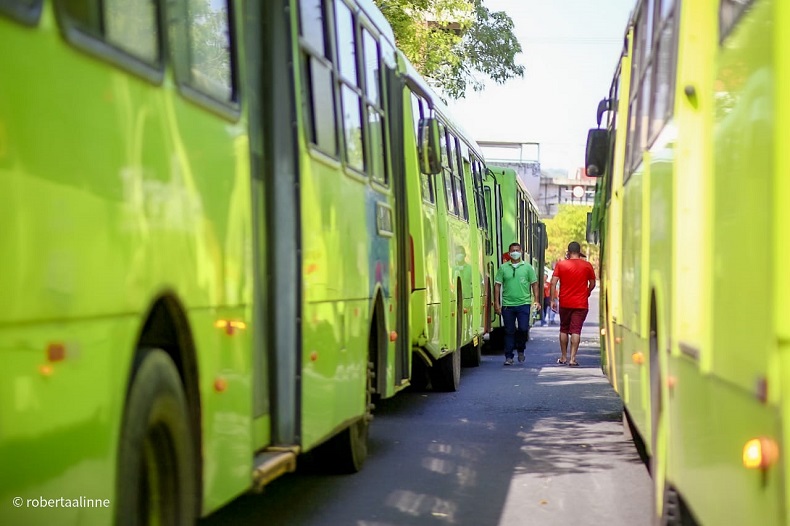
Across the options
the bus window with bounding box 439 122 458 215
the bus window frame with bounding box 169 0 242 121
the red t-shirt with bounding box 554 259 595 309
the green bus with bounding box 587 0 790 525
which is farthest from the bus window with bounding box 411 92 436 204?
the bus window frame with bounding box 169 0 242 121

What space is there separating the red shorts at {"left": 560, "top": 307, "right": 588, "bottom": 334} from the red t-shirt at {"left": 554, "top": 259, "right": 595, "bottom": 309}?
73mm

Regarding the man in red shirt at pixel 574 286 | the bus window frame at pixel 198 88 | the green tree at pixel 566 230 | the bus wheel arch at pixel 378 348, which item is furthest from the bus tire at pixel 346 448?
the green tree at pixel 566 230

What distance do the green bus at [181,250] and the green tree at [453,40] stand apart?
1473 centimetres

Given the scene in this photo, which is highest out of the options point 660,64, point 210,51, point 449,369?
point 660,64

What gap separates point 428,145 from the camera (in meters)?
13.3

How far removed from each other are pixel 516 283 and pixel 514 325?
71 cm

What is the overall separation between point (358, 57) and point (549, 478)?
3149mm

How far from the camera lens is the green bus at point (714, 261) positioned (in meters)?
3.42

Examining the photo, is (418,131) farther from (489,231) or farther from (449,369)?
(489,231)

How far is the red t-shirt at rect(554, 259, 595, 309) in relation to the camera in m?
20.8

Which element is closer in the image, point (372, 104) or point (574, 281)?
point (372, 104)

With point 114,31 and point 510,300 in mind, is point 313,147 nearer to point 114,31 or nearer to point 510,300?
point 114,31

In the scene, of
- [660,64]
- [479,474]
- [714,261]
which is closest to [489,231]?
[479,474]

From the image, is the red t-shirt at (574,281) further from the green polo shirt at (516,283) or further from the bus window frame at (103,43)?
the bus window frame at (103,43)
